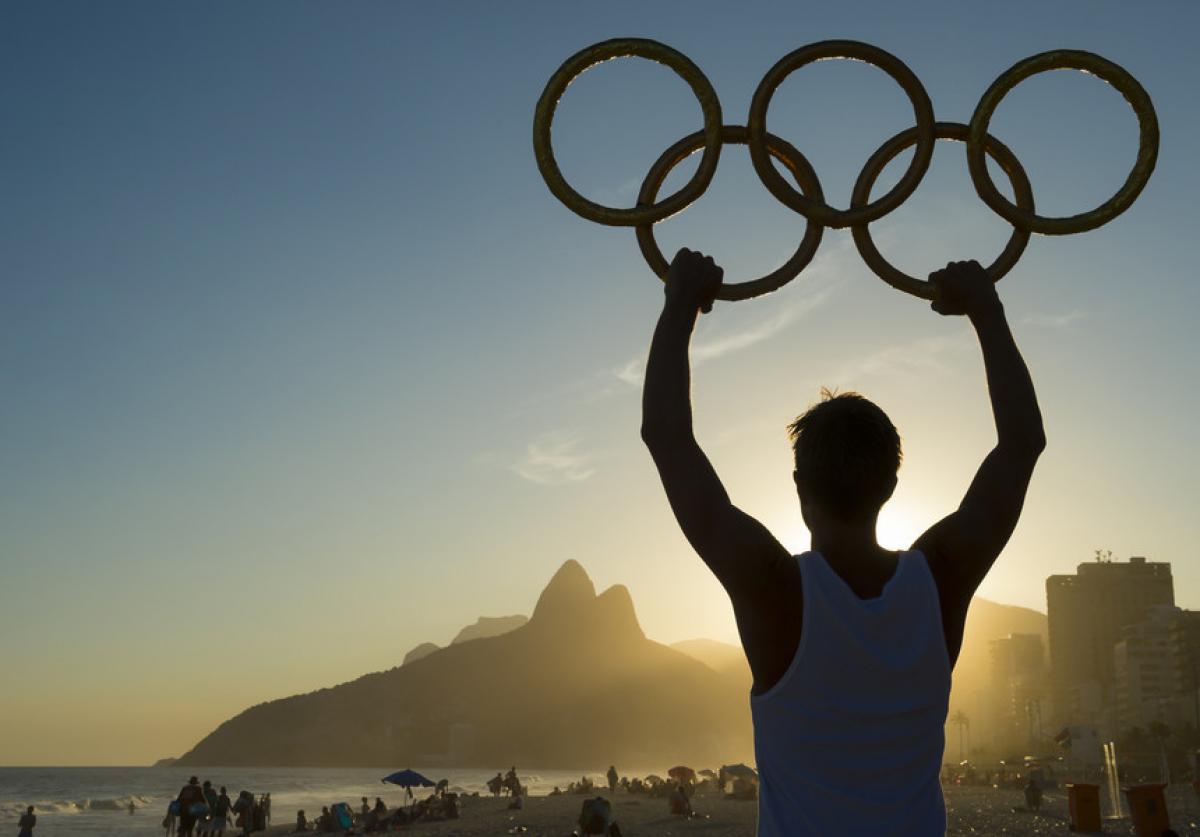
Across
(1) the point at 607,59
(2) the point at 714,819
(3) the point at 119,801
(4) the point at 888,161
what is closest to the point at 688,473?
(1) the point at 607,59

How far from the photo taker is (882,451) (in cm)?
229

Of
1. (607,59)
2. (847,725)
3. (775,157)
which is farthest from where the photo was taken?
(775,157)

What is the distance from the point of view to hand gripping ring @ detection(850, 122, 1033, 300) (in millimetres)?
4431

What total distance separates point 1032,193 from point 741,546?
353 cm

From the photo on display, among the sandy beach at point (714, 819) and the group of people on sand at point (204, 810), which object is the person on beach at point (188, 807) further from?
the sandy beach at point (714, 819)

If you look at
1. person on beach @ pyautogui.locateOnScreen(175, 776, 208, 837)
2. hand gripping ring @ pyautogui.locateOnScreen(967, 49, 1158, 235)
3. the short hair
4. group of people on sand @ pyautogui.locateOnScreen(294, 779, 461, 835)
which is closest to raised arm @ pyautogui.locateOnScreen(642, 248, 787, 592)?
the short hair

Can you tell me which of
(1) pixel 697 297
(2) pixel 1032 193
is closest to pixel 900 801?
(1) pixel 697 297

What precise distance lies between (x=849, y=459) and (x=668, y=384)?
0.42m

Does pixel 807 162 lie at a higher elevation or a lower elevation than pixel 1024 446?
higher

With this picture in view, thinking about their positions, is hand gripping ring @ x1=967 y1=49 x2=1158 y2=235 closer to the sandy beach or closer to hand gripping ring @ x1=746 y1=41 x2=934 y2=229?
hand gripping ring @ x1=746 y1=41 x2=934 y2=229

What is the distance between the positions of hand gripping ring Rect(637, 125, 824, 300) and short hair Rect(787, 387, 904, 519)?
2033 mm

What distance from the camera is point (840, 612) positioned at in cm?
211

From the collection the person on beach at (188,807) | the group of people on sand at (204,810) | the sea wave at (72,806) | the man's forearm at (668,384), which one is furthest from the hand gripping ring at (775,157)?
the sea wave at (72,806)

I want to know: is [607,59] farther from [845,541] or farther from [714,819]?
[714,819]
